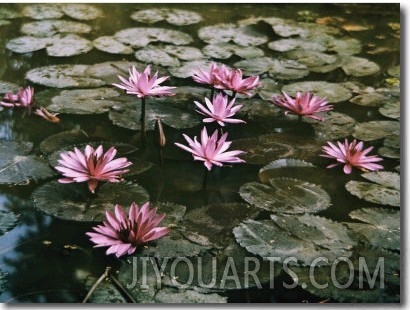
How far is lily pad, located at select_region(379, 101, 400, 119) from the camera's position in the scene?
5.21ft

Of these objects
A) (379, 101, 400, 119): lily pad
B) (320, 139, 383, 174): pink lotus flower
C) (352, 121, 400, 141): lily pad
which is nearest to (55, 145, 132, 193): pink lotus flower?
(320, 139, 383, 174): pink lotus flower

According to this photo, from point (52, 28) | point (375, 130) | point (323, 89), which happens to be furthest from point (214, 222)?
point (52, 28)

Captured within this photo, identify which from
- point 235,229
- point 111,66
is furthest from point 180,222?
point 111,66

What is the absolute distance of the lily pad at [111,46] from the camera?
1.94 metres

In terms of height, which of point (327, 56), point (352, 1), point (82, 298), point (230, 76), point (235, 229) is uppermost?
point (352, 1)

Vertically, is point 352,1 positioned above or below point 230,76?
above

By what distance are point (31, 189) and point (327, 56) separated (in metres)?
1.24

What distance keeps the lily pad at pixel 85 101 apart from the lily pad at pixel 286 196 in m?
0.55

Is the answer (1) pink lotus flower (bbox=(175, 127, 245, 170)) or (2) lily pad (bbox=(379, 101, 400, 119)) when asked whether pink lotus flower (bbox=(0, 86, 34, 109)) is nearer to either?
(1) pink lotus flower (bbox=(175, 127, 245, 170))

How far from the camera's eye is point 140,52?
6.34 feet

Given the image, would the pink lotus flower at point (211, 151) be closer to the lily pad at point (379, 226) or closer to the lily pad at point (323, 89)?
the lily pad at point (379, 226)

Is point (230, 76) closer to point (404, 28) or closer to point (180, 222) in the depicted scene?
point (180, 222)

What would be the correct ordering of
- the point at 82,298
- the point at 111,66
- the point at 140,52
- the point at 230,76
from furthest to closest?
the point at 140,52 < the point at 111,66 < the point at 230,76 < the point at 82,298

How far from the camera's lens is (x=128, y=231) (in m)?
1.03
